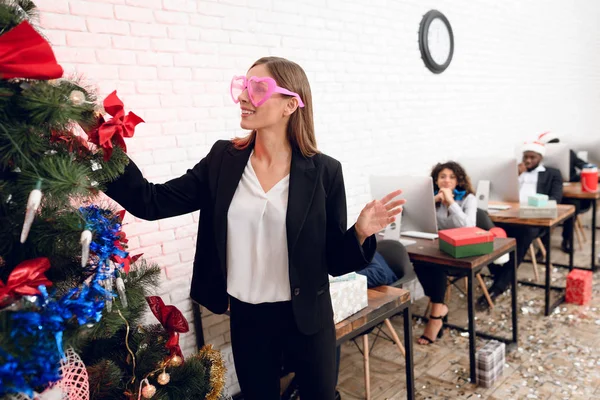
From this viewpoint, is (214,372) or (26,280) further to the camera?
(214,372)

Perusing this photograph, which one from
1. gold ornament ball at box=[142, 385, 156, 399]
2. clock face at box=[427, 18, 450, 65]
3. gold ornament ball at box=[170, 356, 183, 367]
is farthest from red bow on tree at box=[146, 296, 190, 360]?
clock face at box=[427, 18, 450, 65]

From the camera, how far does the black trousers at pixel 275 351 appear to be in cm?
161

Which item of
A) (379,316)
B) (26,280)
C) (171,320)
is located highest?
(26,280)

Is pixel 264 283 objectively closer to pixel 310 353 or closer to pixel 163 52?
pixel 310 353

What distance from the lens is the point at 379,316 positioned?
7.34 feet

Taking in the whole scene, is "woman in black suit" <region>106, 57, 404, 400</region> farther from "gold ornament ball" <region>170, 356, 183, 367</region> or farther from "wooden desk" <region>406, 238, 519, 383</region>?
"wooden desk" <region>406, 238, 519, 383</region>

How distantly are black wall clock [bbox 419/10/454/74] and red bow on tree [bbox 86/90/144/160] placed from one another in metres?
3.58

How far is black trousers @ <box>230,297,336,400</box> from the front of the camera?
1612 millimetres

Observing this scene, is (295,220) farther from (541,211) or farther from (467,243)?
(541,211)

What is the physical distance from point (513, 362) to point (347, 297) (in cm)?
167

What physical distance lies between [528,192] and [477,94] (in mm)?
1165

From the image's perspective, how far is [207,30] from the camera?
2590 millimetres

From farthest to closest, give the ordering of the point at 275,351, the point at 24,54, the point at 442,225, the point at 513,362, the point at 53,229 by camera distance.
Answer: the point at 442,225 → the point at 513,362 → the point at 275,351 → the point at 53,229 → the point at 24,54

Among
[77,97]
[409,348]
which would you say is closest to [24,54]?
[77,97]
